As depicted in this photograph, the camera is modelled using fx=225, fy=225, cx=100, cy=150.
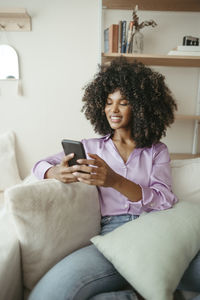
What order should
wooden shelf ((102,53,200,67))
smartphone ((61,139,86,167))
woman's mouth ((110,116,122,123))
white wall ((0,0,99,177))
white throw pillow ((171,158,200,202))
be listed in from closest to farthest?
smartphone ((61,139,86,167)) → woman's mouth ((110,116,122,123)) → white throw pillow ((171,158,200,202)) → wooden shelf ((102,53,200,67)) → white wall ((0,0,99,177))

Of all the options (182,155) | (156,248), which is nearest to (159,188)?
(156,248)

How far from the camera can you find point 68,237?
833 millimetres

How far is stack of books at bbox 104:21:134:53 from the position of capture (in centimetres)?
152

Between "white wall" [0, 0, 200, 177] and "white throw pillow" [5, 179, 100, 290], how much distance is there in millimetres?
1115

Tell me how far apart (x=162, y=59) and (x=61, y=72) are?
2.57 feet

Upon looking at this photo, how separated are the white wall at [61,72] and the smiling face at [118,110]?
0.85m

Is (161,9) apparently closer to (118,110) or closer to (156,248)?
(118,110)

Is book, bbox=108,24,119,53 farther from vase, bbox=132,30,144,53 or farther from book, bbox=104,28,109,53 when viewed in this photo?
vase, bbox=132,30,144,53

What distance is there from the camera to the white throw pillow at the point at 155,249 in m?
0.67

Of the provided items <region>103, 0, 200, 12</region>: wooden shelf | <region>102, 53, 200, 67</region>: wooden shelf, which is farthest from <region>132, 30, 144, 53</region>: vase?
<region>103, 0, 200, 12</region>: wooden shelf

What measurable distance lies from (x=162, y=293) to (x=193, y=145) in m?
1.51

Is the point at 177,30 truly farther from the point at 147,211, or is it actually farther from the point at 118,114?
the point at 147,211

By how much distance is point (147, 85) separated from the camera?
1.07m

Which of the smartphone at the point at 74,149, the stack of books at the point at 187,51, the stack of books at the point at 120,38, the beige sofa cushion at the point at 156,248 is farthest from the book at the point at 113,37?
the beige sofa cushion at the point at 156,248
